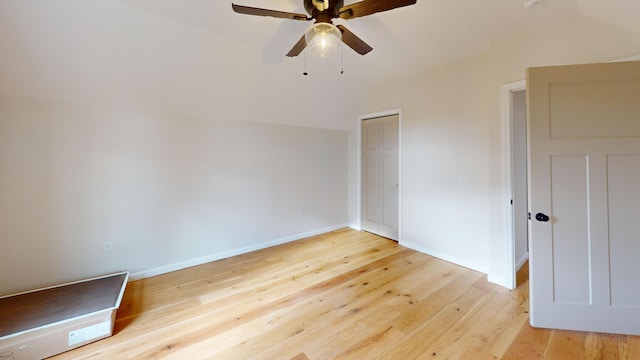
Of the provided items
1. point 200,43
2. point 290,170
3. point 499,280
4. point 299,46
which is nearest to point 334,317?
point 499,280

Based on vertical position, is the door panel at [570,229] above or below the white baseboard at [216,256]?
above

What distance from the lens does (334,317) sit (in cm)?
213

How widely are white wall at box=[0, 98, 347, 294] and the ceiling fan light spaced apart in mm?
2167

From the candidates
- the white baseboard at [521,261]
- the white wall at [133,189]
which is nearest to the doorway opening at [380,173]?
the white wall at [133,189]

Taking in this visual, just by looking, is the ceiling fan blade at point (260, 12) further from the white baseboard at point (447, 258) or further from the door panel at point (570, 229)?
the white baseboard at point (447, 258)

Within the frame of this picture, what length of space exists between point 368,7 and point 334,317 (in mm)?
2436

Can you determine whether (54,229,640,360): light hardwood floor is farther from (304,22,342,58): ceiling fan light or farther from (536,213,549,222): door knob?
(304,22,342,58): ceiling fan light

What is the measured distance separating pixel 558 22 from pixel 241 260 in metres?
4.39

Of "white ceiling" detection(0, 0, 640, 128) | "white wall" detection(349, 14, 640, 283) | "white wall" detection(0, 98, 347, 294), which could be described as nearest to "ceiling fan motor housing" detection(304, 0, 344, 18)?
"white ceiling" detection(0, 0, 640, 128)

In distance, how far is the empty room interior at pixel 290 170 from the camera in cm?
185

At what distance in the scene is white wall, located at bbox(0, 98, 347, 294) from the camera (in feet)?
7.64

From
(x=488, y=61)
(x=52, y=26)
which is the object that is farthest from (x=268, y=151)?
(x=488, y=61)

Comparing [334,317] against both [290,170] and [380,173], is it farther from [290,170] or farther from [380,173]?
[380,173]

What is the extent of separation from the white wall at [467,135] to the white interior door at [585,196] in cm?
54
